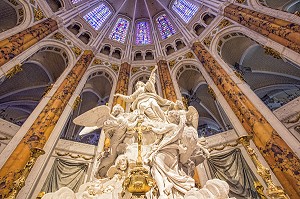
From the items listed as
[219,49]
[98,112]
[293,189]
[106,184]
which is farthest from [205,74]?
[106,184]

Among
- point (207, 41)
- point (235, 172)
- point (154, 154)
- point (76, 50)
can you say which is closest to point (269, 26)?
point (207, 41)

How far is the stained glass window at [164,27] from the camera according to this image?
14134 millimetres

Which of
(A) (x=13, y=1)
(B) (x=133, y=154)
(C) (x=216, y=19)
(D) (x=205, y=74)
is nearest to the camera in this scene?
(B) (x=133, y=154)

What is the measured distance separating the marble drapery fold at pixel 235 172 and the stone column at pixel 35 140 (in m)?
5.52

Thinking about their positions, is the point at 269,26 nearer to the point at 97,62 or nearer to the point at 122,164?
the point at 122,164

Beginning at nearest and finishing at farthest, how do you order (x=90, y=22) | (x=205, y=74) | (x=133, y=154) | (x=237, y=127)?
(x=133, y=154)
(x=237, y=127)
(x=205, y=74)
(x=90, y=22)

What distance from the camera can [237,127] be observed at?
697cm

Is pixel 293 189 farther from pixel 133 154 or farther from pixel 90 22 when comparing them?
pixel 90 22

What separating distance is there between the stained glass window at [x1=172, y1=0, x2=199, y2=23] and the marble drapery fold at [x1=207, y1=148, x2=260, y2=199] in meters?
9.45

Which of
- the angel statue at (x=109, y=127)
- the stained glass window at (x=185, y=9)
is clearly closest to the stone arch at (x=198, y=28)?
the stained glass window at (x=185, y=9)

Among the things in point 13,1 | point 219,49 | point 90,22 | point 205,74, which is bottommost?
point 205,74

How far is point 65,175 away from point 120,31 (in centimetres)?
1105

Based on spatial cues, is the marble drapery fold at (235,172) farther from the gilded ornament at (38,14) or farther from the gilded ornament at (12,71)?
the gilded ornament at (38,14)

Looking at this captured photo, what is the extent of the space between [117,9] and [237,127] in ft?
42.6
